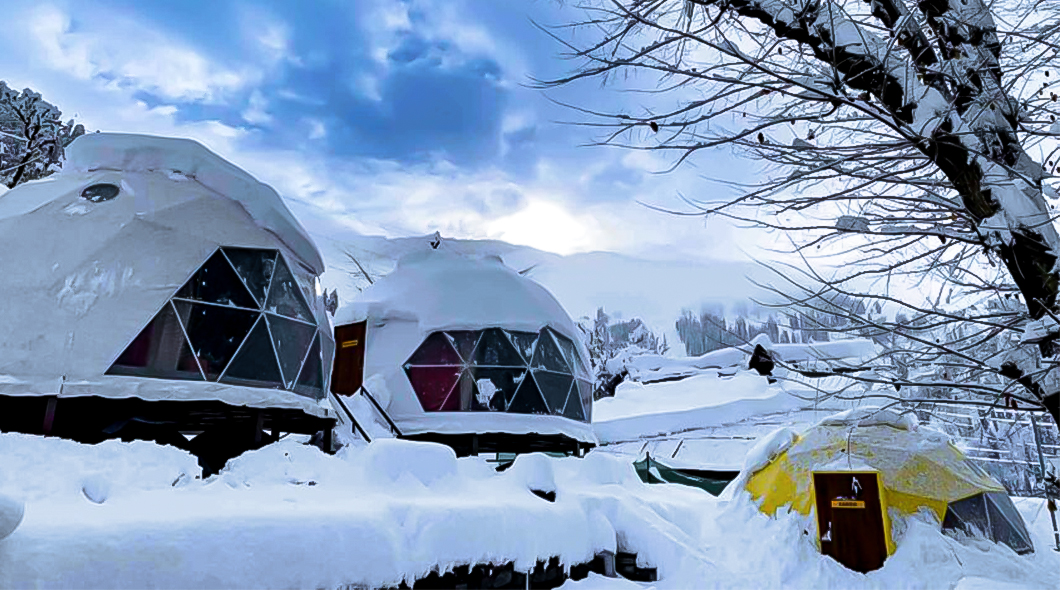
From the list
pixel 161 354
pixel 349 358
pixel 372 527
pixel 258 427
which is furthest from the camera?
pixel 349 358

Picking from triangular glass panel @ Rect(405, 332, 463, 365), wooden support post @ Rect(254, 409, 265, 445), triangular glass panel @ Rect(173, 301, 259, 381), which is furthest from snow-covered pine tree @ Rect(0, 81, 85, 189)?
triangular glass panel @ Rect(405, 332, 463, 365)

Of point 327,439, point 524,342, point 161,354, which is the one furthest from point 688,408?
point 161,354

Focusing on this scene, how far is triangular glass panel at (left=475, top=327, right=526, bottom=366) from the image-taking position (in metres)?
12.3

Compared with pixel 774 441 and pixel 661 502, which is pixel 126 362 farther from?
pixel 774 441

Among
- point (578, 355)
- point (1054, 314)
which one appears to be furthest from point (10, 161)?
point (1054, 314)

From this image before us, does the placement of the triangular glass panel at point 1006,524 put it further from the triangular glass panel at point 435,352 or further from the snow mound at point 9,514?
the snow mound at point 9,514

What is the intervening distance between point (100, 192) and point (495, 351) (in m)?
6.92

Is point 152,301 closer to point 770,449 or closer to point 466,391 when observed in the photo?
point 466,391

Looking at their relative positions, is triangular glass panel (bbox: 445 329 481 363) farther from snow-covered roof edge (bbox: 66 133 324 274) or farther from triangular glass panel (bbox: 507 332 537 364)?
snow-covered roof edge (bbox: 66 133 324 274)

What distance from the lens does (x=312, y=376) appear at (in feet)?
28.4

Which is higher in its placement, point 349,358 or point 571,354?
point 571,354

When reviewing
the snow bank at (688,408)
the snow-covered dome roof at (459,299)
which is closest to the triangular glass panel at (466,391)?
the snow-covered dome roof at (459,299)

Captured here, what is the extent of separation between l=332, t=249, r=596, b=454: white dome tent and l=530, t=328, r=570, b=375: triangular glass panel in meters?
0.02

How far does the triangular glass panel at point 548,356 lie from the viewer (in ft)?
42.0
